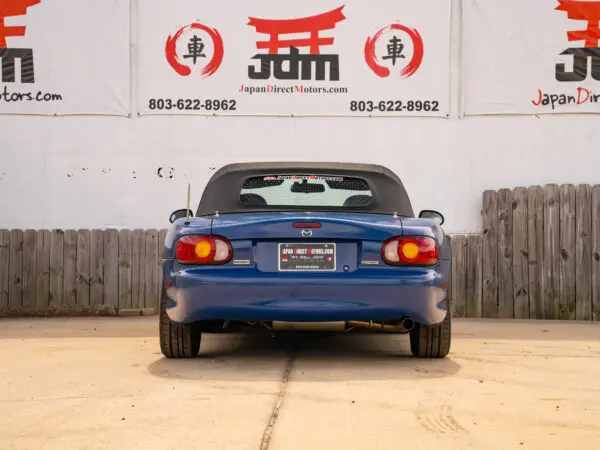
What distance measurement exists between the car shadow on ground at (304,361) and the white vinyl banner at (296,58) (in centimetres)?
433

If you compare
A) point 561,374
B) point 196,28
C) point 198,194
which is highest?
point 196,28

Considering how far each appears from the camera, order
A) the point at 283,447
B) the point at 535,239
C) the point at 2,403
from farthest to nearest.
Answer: the point at 535,239, the point at 2,403, the point at 283,447

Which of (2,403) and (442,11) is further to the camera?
(442,11)

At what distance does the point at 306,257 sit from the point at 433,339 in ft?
4.06

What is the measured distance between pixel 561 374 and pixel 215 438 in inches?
121

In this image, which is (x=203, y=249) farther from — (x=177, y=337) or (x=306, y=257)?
(x=177, y=337)

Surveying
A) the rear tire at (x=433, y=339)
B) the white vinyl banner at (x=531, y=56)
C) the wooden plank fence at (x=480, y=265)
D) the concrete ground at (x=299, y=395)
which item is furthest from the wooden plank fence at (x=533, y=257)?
the rear tire at (x=433, y=339)

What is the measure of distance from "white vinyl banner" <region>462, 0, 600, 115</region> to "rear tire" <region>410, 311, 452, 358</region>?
18.8 feet

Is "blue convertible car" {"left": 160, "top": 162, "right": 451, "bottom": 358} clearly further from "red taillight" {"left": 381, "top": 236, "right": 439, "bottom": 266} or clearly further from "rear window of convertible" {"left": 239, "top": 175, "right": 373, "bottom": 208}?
"rear window of convertible" {"left": 239, "top": 175, "right": 373, "bottom": 208}

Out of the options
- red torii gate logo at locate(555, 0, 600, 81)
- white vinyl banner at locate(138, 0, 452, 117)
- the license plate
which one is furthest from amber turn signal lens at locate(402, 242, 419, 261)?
red torii gate logo at locate(555, 0, 600, 81)

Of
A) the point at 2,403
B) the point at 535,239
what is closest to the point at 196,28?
the point at 535,239

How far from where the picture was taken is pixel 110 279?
40.6 ft

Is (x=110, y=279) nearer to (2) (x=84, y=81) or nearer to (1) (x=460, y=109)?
(2) (x=84, y=81)

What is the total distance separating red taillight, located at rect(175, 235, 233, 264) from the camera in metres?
6.56
